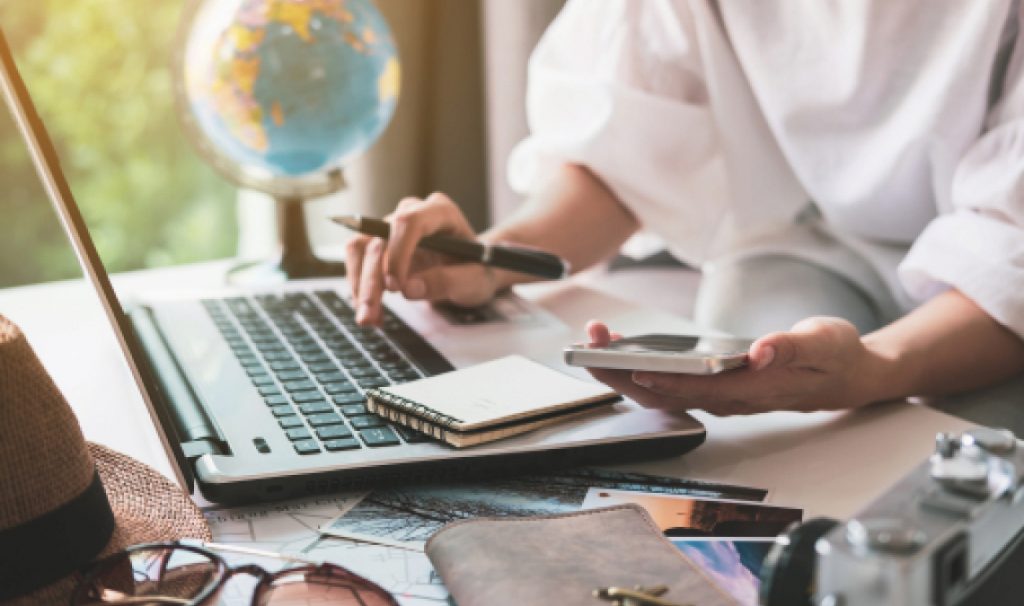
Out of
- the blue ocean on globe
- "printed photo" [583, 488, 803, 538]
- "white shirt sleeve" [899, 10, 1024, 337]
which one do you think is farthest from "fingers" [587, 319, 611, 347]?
the blue ocean on globe

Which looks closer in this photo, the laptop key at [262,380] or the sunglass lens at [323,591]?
the sunglass lens at [323,591]

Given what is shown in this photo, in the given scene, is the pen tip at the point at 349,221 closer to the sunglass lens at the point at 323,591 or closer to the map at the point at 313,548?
the map at the point at 313,548

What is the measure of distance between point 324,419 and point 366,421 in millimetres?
26

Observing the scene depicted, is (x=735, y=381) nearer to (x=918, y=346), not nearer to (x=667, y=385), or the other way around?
(x=667, y=385)

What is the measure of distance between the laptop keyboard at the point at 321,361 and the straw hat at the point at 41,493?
0.15 meters

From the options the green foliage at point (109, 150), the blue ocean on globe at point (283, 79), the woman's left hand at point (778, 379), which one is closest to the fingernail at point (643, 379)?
the woman's left hand at point (778, 379)

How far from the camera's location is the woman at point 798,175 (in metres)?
0.87

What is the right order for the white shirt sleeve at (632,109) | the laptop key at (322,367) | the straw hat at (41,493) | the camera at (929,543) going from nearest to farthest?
1. the camera at (929,543)
2. the straw hat at (41,493)
3. the laptop key at (322,367)
4. the white shirt sleeve at (632,109)

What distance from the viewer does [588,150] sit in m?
1.16

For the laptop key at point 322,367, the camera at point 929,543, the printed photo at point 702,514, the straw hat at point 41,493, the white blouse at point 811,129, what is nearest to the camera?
the camera at point 929,543

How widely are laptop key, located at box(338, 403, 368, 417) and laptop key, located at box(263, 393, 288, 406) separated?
43 mm

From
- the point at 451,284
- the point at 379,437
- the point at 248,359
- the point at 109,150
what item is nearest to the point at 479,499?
the point at 379,437

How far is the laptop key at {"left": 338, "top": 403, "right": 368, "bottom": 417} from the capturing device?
27.7 inches

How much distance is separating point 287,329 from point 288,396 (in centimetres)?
18
